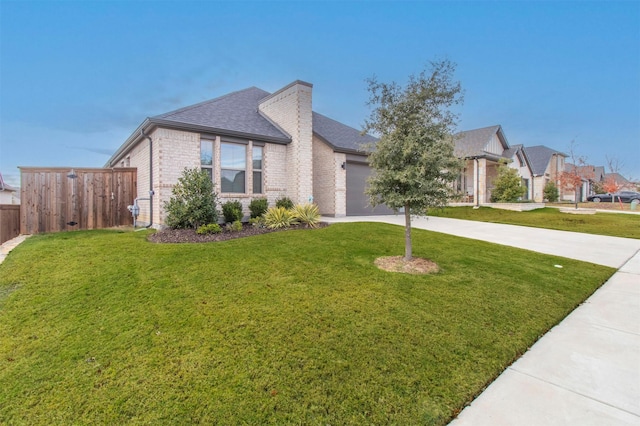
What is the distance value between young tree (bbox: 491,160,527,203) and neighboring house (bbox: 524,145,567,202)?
11.6m

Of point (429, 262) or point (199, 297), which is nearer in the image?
point (199, 297)

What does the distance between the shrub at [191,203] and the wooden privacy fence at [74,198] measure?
341cm

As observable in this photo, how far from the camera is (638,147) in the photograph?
2853 centimetres

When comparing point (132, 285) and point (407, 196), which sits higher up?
point (407, 196)

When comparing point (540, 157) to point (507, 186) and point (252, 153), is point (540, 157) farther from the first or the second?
point (252, 153)

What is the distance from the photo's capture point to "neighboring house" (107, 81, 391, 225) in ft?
30.8

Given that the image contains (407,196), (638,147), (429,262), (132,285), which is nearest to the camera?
(132,285)

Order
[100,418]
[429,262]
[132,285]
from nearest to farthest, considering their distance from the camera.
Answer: [100,418], [132,285], [429,262]

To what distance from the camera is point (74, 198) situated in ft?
31.9

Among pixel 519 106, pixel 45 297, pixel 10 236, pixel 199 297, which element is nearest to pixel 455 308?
pixel 199 297

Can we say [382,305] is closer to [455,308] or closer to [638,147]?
[455,308]

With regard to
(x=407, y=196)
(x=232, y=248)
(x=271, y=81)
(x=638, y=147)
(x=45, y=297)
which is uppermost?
(x=271, y=81)

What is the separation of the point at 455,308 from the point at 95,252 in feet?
22.4

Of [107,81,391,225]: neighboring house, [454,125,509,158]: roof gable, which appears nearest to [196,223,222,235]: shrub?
[107,81,391,225]: neighboring house
